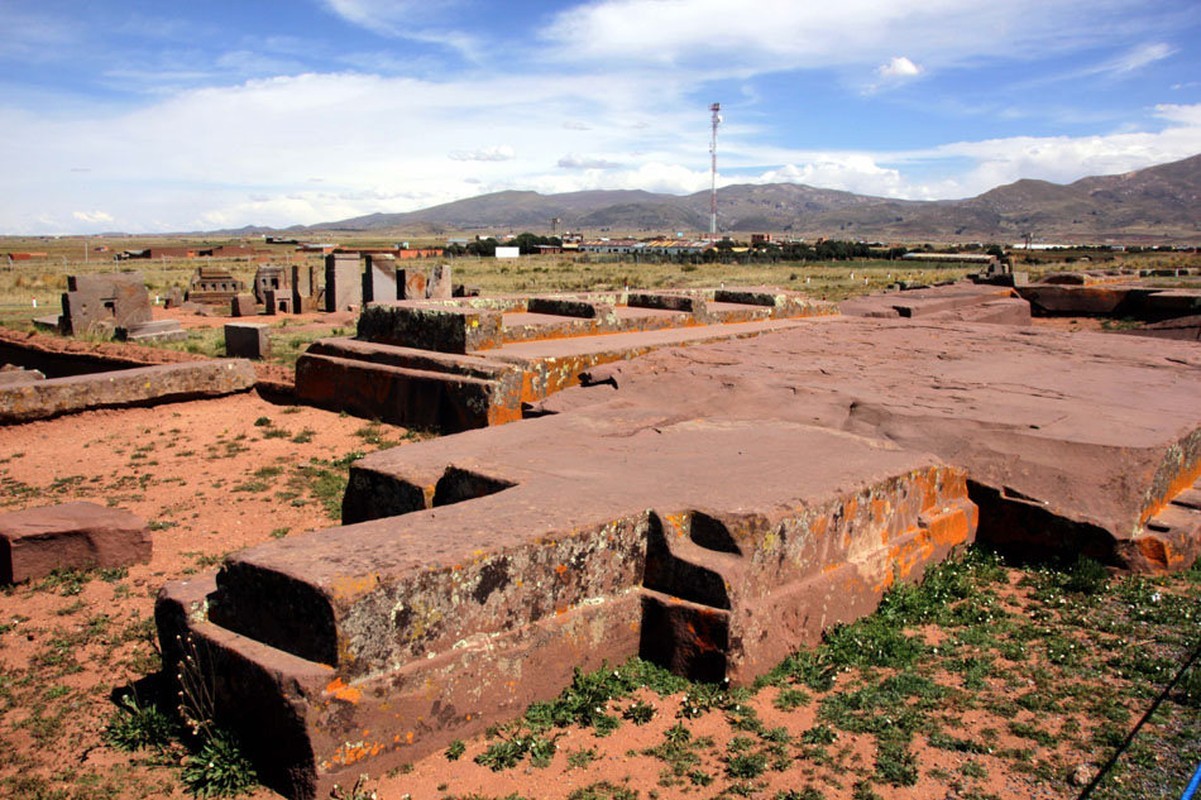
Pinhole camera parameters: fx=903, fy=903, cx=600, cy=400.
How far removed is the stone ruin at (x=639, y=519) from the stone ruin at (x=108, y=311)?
9.80 meters

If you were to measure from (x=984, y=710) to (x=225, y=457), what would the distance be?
22.5 ft

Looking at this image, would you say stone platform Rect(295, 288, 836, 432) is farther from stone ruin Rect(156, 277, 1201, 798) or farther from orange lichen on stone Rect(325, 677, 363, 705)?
orange lichen on stone Rect(325, 677, 363, 705)

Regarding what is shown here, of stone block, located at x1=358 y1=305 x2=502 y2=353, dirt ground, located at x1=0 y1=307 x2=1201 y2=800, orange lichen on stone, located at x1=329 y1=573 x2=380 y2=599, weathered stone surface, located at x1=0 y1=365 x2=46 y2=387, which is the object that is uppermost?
stone block, located at x1=358 y1=305 x2=502 y2=353

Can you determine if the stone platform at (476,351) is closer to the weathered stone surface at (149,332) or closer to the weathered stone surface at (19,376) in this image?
the weathered stone surface at (19,376)

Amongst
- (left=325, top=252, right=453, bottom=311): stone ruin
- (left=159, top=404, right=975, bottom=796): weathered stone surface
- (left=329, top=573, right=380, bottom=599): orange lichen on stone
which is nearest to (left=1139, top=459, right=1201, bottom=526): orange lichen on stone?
(left=159, top=404, right=975, bottom=796): weathered stone surface

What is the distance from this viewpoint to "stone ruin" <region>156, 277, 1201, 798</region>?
330cm

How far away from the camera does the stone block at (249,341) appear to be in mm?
14242

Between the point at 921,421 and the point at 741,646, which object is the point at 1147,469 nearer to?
the point at 921,421

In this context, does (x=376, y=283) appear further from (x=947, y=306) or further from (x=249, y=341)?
(x=947, y=306)

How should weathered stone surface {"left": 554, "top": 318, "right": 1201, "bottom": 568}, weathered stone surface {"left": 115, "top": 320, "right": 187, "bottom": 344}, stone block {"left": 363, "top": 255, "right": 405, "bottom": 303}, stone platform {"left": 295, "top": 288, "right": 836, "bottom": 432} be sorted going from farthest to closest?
stone block {"left": 363, "top": 255, "right": 405, "bottom": 303} < weathered stone surface {"left": 115, "top": 320, "right": 187, "bottom": 344} < stone platform {"left": 295, "top": 288, "right": 836, "bottom": 432} < weathered stone surface {"left": 554, "top": 318, "right": 1201, "bottom": 568}

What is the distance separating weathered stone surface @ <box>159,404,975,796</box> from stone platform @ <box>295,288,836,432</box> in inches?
110

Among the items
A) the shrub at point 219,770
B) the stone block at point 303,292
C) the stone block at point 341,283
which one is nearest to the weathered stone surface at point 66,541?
the shrub at point 219,770

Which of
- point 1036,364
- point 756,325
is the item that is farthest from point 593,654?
point 756,325

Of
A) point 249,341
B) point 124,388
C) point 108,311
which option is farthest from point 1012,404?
point 108,311
